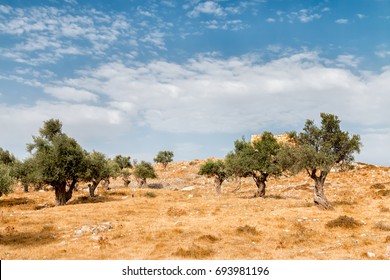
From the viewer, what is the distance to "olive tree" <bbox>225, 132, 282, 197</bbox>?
4712 cm

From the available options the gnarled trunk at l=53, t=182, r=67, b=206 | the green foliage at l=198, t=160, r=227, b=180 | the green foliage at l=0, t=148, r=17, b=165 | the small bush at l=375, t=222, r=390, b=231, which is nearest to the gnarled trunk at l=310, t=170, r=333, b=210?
the small bush at l=375, t=222, r=390, b=231

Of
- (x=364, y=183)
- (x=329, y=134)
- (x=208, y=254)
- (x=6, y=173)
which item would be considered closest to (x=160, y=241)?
(x=208, y=254)

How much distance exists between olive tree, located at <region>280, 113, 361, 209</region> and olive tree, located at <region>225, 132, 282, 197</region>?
10458mm

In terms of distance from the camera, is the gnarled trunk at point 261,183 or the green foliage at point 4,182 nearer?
the green foliage at point 4,182

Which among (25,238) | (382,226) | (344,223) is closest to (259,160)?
(344,223)

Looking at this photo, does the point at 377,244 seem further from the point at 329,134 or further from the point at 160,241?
the point at 329,134

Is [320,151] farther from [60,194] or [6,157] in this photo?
[6,157]

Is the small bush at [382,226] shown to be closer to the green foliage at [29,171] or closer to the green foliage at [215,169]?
the green foliage at [215,169]

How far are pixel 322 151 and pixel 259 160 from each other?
45.5ft

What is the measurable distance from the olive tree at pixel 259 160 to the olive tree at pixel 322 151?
10458 mm

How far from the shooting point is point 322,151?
34.9 m

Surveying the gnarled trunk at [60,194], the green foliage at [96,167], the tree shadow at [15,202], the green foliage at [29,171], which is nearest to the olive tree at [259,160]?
the green foliage at [96,167]

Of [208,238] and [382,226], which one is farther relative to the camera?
[382,226]

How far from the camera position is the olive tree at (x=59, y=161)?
149 feet
